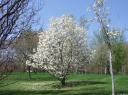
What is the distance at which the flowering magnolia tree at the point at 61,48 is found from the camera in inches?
1650

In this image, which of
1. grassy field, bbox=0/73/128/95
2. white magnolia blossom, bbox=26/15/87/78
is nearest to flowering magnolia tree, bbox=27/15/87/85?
white magnolia blossom, bbox=26/15/87/78

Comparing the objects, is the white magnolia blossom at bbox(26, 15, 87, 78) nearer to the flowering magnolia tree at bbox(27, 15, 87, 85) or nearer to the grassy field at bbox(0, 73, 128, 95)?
the flowering magnolia tree at bbox(27, 15, 87, 85)

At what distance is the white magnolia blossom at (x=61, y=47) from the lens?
41969mm

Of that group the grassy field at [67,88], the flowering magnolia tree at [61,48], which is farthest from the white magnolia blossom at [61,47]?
the grassy field at [67,88]

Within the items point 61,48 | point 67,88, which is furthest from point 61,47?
point 67,88

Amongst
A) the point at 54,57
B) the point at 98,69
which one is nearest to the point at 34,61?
the point at 54,57

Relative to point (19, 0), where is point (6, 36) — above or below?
below

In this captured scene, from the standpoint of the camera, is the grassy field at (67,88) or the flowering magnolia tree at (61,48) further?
the flowering magnolia tree at (61,48)

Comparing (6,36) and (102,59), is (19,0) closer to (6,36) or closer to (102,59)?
(6,36)

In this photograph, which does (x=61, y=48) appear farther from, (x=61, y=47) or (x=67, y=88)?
(x=67, y=88)

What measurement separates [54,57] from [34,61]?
3.21 metres

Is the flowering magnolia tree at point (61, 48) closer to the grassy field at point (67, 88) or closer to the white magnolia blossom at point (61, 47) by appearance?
the white magnolia blossom at point (61, 47)

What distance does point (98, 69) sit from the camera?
97.1 meters

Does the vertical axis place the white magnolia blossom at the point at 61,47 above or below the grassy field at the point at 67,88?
above
